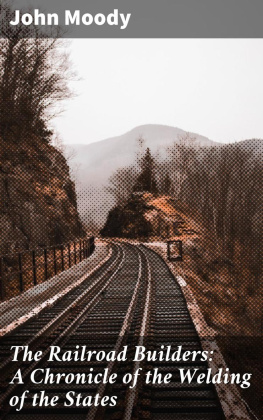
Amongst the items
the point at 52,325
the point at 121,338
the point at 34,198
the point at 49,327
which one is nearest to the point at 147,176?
the point at 34,198

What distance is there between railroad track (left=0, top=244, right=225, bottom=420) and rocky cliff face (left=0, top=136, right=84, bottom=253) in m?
11.4

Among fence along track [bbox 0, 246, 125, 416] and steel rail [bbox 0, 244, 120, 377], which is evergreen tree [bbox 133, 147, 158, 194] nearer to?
fence along track [bbox 0, 246, 125, 416]

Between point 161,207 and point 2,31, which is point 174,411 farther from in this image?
Answer: point 161,207

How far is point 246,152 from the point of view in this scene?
42.0 meters

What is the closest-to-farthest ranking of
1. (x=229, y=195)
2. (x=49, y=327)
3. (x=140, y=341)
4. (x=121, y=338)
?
(x=140, y=341), (x=121, y=338), (x=49, y=327), (x=229, y=195)

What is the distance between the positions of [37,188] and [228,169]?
24.9m

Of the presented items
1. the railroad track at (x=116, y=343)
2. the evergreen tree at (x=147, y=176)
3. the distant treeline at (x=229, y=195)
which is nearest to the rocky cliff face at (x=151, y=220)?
the distant treeline at (x=229, y=195)

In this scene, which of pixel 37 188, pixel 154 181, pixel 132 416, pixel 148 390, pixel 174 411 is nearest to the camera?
pixel 132 416

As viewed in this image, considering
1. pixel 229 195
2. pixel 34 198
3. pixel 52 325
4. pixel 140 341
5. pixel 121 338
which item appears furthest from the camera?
pixel 229 195

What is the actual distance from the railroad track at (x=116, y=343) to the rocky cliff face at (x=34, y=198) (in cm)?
1135

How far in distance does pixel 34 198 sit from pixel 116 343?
20.1 meters

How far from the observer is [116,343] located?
6.87 metres

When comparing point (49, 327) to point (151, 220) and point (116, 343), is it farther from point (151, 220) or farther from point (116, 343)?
point (151, 220)

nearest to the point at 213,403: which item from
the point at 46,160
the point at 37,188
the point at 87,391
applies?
the point at 87,391
